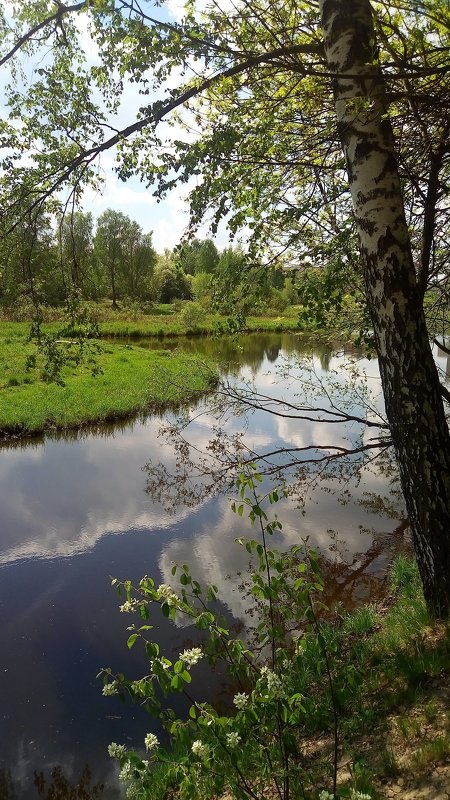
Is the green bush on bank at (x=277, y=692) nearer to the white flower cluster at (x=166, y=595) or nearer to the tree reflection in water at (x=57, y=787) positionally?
the white flower cluster at (x=166, y=595)

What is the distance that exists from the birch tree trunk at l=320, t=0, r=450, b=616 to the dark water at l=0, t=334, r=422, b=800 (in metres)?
3.33

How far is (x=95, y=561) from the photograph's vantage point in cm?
905

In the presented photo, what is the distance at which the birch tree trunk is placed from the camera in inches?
128

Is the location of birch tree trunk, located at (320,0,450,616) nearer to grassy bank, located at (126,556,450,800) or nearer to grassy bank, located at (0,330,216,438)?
grassy bank, located at (126,556,450,800)

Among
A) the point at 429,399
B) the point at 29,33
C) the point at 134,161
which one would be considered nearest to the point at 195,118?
the point at 134,161

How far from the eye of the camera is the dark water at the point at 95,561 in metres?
5.55

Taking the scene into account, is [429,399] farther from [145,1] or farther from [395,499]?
[395,499]

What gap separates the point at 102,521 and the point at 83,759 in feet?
18.8

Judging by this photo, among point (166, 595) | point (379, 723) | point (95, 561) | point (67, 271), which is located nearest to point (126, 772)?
point (166, 595)

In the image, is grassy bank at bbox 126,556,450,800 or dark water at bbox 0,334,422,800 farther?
dark water at bbox 0,334,422,800

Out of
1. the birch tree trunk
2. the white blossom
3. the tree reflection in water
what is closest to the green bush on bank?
the white blossom

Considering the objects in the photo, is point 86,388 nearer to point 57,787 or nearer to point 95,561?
point 95,561

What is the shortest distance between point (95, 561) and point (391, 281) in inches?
304

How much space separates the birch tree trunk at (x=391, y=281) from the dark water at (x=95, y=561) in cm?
333
